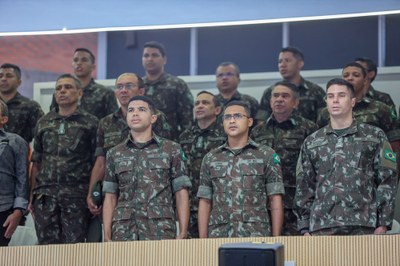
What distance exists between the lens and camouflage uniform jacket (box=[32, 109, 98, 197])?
5203mm

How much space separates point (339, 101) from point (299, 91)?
4.20 feet

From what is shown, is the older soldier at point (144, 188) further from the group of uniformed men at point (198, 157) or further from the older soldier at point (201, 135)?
the older soldier at point (201, 135)

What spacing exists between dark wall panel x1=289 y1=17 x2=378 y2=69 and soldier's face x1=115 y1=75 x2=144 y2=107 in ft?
5.21

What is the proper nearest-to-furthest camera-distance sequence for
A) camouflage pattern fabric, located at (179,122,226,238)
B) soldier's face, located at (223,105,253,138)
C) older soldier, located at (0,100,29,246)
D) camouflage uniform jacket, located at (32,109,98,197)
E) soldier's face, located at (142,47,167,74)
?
soldier's face, located at (223,105,253,138), older soldier, located at (0,100,29,246), camouflage uniform jacket, located at (32,109,98,197), camouflage pattern fabric, located at (179,122,226,238), soldier's face, located at (142,47,167,74)

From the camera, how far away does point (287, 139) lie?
5.17m

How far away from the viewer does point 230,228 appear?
449cm

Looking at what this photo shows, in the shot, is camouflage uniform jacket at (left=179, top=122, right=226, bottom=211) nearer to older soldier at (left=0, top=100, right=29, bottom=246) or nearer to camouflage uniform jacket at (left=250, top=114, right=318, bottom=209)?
camouflage uniform jacket at (left=250, top=114, right=318, bottom=209)

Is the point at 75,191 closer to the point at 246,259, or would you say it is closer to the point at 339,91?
the point at 339,91

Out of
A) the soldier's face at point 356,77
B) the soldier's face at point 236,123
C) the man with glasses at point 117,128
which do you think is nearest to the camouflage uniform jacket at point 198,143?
the man with glasses at point 117,128

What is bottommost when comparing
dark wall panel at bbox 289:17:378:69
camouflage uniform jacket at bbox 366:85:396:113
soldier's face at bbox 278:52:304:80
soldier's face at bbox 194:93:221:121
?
soldier's face at bbox 194:93:221:121

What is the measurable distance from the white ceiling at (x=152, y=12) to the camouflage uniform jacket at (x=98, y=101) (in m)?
0.64

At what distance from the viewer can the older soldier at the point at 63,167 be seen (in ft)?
16.8

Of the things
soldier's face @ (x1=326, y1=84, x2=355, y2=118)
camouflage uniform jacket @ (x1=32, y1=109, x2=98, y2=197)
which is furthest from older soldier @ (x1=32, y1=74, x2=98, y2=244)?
soldier's face @ (x1=326, y1=84, x2=355, y2=118)

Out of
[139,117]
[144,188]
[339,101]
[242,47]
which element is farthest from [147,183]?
[242,47]
